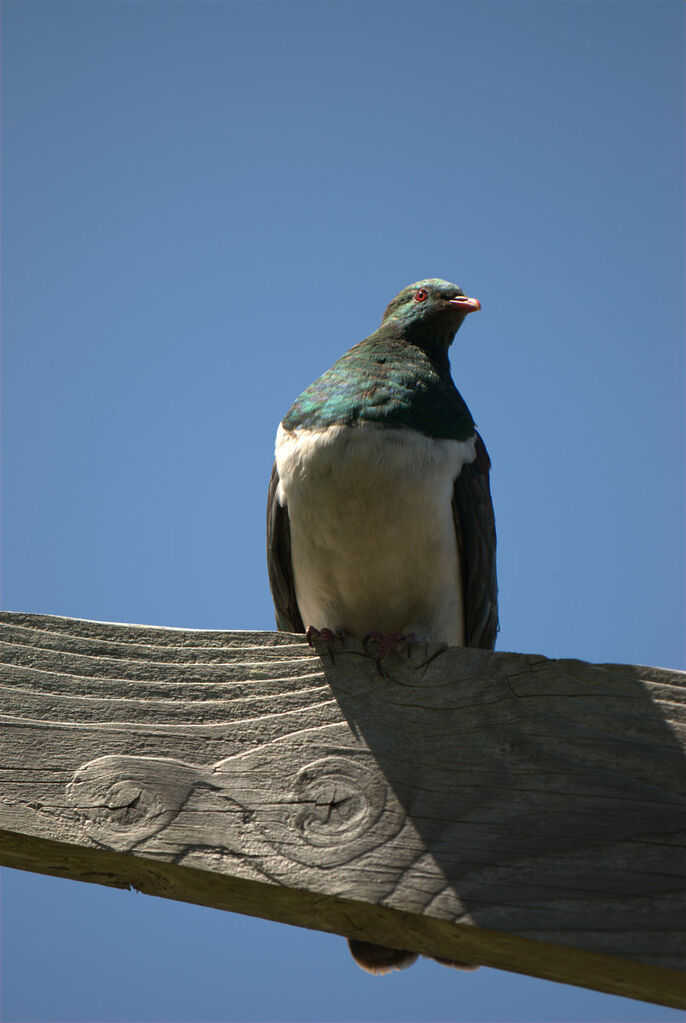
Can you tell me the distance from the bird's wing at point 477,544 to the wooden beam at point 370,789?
146 centimetres

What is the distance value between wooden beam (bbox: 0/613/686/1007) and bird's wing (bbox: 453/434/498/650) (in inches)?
57.3

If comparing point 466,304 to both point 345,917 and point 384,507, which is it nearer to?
point 384,507

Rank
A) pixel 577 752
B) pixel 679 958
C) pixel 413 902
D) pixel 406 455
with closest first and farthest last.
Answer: pixel 679 958 → pixel 413 902 → pixel 577 752 → pixel 406 455

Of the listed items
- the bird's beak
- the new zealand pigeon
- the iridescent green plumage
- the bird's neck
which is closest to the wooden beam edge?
the new zealand pigeon

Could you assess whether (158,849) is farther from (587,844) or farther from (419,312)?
(419,312)

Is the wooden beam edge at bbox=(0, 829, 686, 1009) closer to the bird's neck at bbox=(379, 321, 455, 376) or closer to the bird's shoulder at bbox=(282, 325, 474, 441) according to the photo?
the bird's shoulder at bbox=(282, 325, 474, 441)

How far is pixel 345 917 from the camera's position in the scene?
180 cm

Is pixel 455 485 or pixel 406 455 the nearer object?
pixel 406 455

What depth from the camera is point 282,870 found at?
5.85ft

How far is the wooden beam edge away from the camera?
169 centimetres

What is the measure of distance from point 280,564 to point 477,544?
0.75 meters

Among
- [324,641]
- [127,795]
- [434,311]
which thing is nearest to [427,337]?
[434,311]

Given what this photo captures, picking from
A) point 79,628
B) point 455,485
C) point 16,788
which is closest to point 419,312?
point 455,485

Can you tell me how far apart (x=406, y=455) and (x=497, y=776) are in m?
1.54
